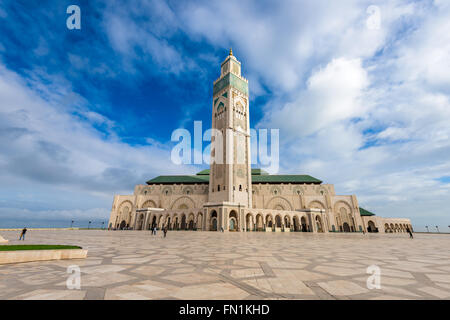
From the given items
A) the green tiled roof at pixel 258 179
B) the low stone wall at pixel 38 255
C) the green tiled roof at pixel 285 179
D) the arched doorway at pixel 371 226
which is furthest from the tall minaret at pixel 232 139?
the low stone wall at pixel 38 255

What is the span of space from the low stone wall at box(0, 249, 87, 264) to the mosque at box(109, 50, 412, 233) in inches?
1057

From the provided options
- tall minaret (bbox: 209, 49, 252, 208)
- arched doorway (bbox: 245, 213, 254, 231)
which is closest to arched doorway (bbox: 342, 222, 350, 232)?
tall minaret (bbox: 209, 49, 252, 208)

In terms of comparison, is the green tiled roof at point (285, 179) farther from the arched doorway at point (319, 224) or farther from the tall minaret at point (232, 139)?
the arched doorway at point (319, 224)

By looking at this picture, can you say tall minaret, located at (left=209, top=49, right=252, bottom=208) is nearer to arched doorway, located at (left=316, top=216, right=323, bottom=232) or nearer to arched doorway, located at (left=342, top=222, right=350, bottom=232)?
arched doorway, located at (left=316, top=216, right=323, bottom=232)

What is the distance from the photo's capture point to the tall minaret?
125ft

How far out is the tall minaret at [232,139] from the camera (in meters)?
38.0

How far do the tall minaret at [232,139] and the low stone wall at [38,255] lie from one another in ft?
102

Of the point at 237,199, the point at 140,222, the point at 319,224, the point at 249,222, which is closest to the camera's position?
the point at 249,222

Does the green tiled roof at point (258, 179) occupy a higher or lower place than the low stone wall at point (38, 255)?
higher

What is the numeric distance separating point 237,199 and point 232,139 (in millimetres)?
11915

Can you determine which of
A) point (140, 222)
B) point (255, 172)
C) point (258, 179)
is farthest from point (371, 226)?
point (140, 222)

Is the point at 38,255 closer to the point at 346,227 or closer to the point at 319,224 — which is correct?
the point at 319,224

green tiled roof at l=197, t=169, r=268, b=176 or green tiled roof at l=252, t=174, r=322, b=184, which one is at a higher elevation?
green tiled roof at l=197, t=169, r=268, b=176

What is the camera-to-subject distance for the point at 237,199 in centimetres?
3703
